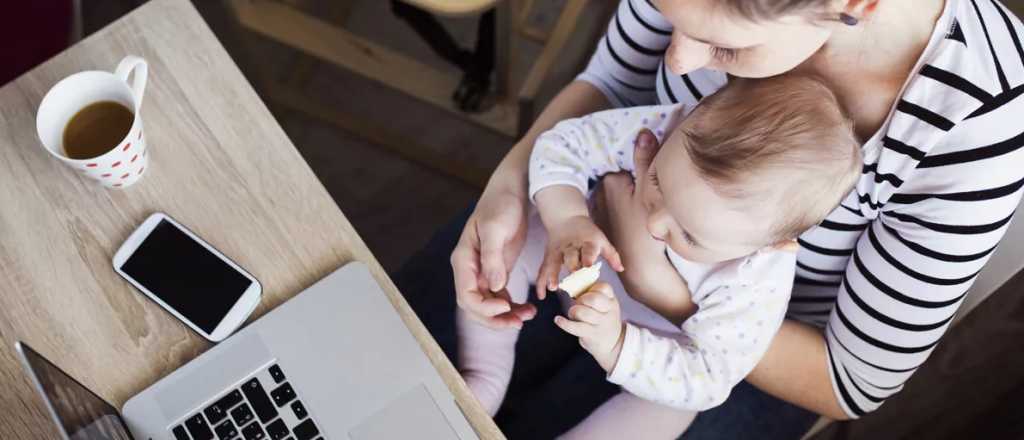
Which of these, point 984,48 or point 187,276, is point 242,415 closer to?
point 187,276

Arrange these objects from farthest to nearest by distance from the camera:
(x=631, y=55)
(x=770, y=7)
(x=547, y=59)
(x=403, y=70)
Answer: (x=403, y=70)
(x=547, y=59)
(x=631, y=55)
(x=770, y=7)

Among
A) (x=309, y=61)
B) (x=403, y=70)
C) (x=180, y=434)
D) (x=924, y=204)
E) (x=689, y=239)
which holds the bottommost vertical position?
(x=309, y=61)

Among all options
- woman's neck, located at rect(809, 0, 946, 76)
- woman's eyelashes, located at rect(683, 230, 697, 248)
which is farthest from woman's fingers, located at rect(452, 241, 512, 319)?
woman's neck, located at rect(809, 0, 946, 76)

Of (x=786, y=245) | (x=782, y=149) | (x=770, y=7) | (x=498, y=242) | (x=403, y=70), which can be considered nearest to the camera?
(x=770, y=7)

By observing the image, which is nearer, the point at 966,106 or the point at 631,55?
the point at 966,106

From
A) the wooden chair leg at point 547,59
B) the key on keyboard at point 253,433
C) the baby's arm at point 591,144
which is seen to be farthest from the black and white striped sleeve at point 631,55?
the key on keyboard at point 253,433

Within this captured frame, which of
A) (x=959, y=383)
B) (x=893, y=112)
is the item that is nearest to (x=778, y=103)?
(x=893, y=112)

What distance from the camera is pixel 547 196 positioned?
949 mm

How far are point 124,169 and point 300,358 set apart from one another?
0.87 feet

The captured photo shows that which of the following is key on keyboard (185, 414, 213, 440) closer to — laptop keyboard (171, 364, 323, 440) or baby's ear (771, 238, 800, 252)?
laptop keyboard (171, 364, 323, 440)

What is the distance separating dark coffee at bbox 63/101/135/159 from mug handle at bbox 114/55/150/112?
3 cm

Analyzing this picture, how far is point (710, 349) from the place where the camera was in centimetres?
88

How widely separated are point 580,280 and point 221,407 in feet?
1.23

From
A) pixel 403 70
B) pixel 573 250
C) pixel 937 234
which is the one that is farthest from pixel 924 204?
pixel 403 70
